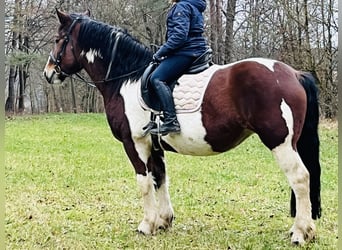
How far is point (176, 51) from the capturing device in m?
3.49

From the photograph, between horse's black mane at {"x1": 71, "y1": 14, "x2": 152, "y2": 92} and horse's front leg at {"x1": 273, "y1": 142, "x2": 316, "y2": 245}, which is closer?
horse's front leg at {"x1": 273, "y1": 142, "x2": 316, "y2": 245}

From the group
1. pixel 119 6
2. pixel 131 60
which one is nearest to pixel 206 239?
pixel 131 60

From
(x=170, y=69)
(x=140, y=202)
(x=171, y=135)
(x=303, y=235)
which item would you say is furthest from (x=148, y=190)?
(x=303, y=235)

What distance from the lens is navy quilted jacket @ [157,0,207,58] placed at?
11.1 feet

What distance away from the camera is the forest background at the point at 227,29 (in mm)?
10930

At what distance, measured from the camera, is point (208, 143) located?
341 centimetres

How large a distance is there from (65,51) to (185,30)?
1.21m

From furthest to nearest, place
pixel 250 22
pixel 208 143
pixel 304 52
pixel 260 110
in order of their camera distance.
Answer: pixel 250 22, pixel 304 52, pixel 208 143, pixel 260 110

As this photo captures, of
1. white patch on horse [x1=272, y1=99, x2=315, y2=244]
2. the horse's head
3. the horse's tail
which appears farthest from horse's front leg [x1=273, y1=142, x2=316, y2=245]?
the horse's head

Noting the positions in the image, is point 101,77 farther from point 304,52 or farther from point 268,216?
point 304,52

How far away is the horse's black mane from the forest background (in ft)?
13.9

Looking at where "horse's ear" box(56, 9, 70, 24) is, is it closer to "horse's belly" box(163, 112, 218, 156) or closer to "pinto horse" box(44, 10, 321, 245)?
"pinto horse" box(44, 10, 321, 245)

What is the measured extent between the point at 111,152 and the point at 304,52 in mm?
6196

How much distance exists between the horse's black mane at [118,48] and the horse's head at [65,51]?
93 millimetres
